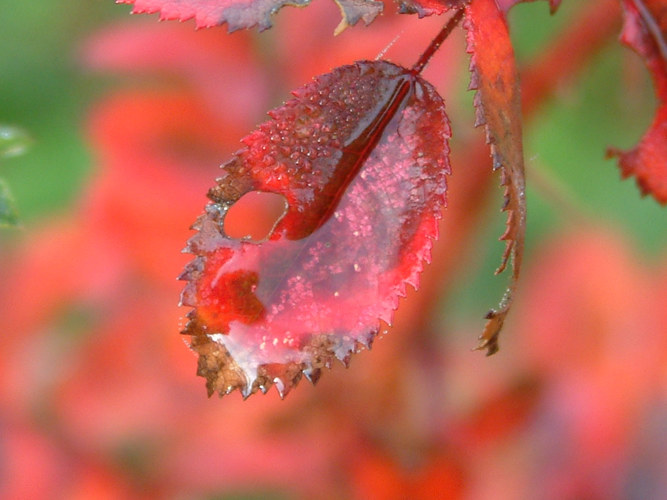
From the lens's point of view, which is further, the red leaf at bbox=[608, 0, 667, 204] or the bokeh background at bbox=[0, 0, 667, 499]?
the bokeh background at bbox=[0, 0, 667, 499]

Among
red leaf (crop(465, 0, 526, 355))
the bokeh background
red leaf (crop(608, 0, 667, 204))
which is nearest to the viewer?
red leaf (crop(465, 0, 526, 355))

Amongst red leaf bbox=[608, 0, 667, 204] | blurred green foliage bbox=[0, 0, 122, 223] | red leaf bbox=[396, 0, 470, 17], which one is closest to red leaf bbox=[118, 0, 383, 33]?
red leaf bbox=[396, 0, 470, 17]

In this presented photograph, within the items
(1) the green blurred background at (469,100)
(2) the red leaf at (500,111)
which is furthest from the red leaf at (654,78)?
(1) the green blurred background at (469,100)

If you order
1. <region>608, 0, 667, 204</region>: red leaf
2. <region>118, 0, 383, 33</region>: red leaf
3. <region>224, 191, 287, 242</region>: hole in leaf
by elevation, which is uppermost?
<region>118, 0, 383, 33</region>: red leaf

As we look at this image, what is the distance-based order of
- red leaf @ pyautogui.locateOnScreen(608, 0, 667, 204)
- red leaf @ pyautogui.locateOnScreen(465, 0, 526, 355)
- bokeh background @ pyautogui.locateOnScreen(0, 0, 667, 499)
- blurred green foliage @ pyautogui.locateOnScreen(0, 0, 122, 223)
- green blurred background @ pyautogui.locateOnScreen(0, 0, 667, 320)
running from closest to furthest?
1. red leaf @ pyautogui.locateOnScreen(465, 0, 526, 355)
2. red leaf @ pyautogui.locateOnScreen(608, 0, 667, 204)
3. bokeh background @ pyautogui.locateOnScreen(0, 0, 667, 499)
4. green blurred background @ pyautogui.locateOnScreen(0, 0, 667, 320)
5. blurred green foliage @ pyautogui.locateOnScreen(0, 0, 122, 223)

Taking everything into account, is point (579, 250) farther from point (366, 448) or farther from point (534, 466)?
point (366, 448)

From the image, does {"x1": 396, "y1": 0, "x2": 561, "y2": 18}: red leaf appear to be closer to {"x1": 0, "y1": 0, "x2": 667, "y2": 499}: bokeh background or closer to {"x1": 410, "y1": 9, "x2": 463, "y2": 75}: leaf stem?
{"x1": 410, "y1": 9, "x2": 463, "y2": 75}: leaf stem

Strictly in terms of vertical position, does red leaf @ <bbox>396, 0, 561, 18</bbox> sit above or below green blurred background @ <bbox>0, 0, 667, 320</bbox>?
above
